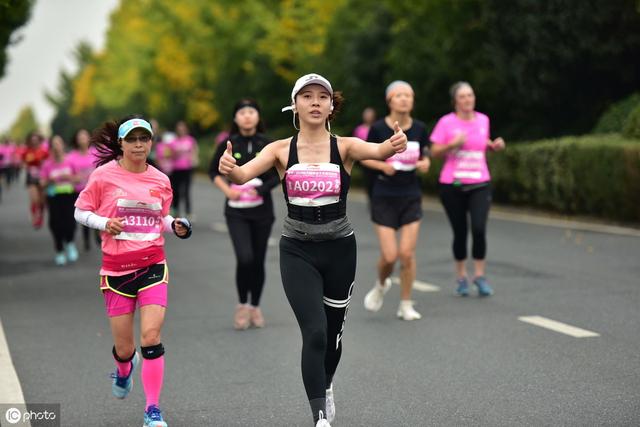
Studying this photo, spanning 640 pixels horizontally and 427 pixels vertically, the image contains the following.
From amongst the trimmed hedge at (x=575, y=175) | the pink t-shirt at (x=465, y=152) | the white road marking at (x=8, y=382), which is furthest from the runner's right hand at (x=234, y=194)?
the trimmed hedge at (x=575, y=175)

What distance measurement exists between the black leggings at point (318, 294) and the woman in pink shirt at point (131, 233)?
732 mm

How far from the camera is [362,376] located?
7680 mm

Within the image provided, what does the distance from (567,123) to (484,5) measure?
3224 mm

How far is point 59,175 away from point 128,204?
9.79 meters

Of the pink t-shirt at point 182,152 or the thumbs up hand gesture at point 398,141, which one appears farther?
the pink t-shirt at point 182,152

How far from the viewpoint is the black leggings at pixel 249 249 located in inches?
379

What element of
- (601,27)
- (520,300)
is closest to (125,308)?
(520,300)

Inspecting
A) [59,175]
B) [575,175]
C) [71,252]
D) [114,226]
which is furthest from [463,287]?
[575,175]

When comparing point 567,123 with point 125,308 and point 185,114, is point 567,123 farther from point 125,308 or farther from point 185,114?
point 185,114

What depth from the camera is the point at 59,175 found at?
16047mm

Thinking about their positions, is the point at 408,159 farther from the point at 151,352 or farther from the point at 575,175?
the point at 575,175

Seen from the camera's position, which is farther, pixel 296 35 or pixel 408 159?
pixel 296 35

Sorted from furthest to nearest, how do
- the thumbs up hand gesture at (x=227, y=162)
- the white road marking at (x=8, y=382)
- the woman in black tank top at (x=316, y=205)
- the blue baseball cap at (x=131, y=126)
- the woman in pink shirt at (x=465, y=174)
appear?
the woman in pink shirt at (x=465, y=174) → the white road marking at (x=8, y=382) → the blue baseball cap at (x=131, y=126) → the woman in black tank top at (x=316, y=205) → the thumbs up hand gesture at (x=227, y=162)

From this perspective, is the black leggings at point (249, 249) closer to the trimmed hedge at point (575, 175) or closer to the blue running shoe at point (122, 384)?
the blue running shoe at point (122, 384)
